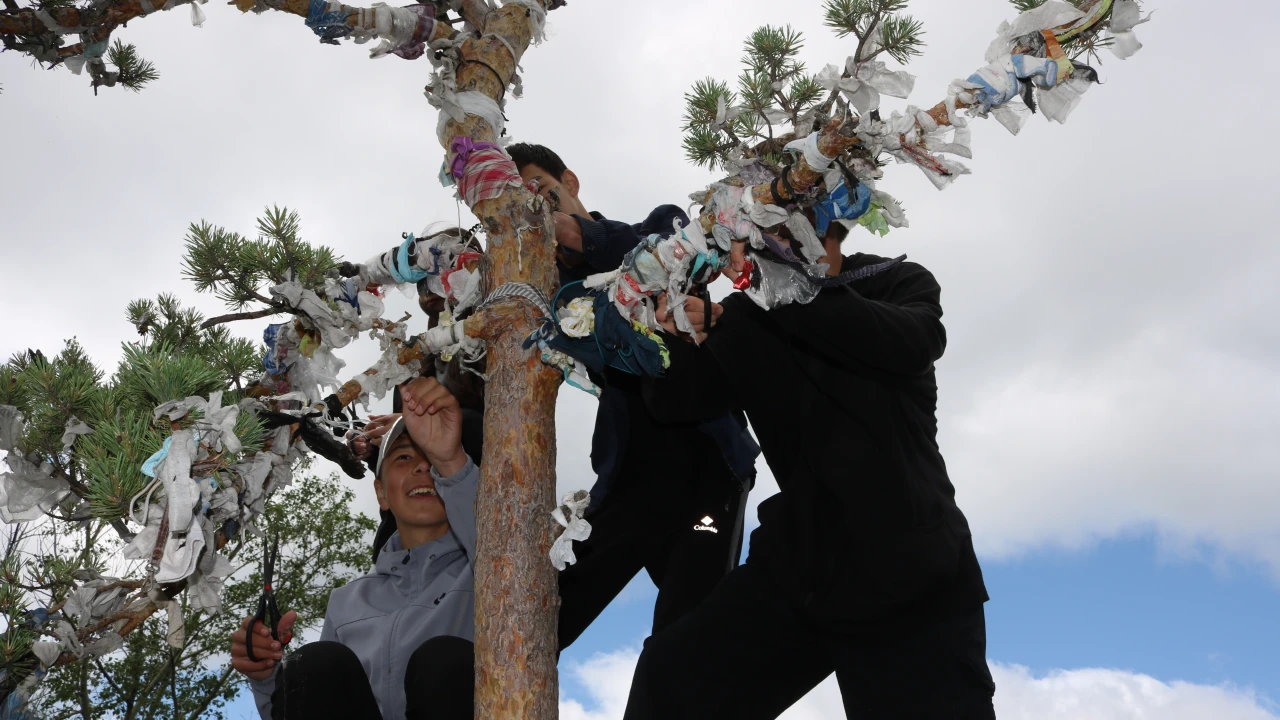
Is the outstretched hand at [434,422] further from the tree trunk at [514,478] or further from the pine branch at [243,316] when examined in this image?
the pine branch at [243,316]

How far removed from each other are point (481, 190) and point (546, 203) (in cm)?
20

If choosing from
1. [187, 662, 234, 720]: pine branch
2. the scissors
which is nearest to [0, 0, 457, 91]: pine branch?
the scissors

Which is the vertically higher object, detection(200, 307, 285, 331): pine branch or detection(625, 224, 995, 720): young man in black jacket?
detection(200, 307, 285, 331): pine branch

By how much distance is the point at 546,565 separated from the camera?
269 centimetres

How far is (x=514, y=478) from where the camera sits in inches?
107

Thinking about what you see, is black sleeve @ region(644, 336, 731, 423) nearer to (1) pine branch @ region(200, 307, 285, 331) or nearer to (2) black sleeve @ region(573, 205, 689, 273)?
(2) black sleeve @ region(573, 205, 689, 273)

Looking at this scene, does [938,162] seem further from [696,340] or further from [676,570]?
[676,570]

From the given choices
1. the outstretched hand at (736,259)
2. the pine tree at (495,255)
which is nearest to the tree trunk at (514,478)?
the pine tree at (495,255)

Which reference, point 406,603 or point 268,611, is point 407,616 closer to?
point 406,603

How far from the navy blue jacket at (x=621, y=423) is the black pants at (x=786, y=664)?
532mm

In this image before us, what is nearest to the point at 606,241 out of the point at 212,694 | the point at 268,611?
the point at 268,611

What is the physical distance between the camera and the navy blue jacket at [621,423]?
3.10 m

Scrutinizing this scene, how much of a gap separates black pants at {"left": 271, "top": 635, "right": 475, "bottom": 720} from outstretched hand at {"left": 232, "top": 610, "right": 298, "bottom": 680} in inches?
1.8

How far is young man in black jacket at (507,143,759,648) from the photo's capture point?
3090mm
